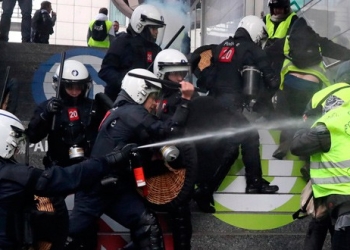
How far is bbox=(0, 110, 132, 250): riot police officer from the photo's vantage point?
6539 millimetres

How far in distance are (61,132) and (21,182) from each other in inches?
85.9

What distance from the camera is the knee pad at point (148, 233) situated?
7.60 m

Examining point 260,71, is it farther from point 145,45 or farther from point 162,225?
point 162,225

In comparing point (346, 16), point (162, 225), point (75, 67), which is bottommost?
point (162, 225)

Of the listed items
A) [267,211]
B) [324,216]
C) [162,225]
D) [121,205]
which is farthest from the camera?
[267,211]

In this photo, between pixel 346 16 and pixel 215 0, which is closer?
pixel 346 16

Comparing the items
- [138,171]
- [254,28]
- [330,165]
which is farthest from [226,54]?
[330,165]

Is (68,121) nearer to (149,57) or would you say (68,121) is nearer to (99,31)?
(149,57)

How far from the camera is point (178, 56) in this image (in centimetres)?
907

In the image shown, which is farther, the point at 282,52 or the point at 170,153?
the point at 282,52

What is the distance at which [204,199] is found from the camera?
8.96 m

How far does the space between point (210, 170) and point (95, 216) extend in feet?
5.54

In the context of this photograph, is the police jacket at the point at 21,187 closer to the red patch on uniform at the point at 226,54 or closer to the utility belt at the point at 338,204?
the utility belt at the point at 338,204

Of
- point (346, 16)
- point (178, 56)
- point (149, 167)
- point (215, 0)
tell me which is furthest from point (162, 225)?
point (215, 0)
